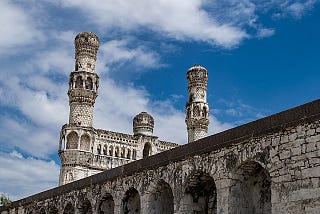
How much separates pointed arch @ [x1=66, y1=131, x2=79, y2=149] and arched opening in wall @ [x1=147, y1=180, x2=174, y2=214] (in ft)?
67.5

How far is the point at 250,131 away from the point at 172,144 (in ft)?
109

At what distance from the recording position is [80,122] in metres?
32.9

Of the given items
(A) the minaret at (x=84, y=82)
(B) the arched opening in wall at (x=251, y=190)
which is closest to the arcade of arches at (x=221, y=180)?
(B) the arched opening in wall at (x=251, y=190)

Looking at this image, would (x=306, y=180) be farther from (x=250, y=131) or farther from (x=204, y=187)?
(x=204, y=187)

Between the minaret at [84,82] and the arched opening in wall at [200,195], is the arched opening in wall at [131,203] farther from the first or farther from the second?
the minaret at [84,82]

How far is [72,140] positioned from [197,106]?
9.71 metres

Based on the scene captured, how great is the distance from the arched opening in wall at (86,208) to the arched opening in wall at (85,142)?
17.2 meters

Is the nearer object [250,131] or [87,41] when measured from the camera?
[250,131]

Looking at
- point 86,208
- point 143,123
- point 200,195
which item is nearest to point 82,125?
point 143,123

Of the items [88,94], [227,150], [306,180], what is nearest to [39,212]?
[227,150]

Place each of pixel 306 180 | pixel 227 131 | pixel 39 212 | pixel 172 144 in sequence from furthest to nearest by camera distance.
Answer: pixel 172 144
pixel 39 212
pixel 227 131
pixel 306 180

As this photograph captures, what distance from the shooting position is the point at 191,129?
3706 cm

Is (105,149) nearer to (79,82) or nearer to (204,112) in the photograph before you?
(79,82)

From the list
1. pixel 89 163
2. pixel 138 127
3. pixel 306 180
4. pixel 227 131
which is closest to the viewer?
pixel 306 180
